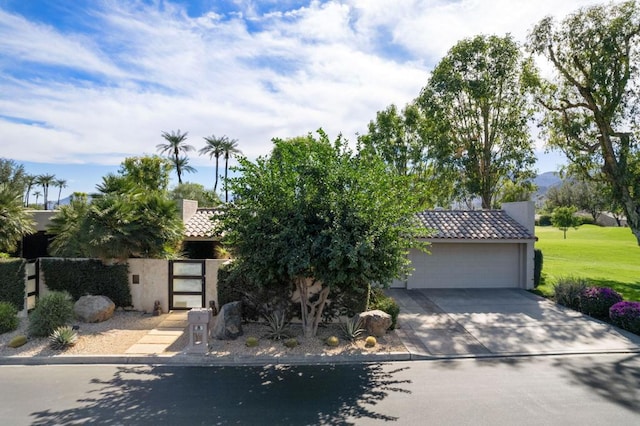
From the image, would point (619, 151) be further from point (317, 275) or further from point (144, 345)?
point (144, 345)

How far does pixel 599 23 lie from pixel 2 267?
24.8m

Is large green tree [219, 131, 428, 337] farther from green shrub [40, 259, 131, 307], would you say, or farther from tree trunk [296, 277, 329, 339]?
green shrub [40, 259, 131, 307]

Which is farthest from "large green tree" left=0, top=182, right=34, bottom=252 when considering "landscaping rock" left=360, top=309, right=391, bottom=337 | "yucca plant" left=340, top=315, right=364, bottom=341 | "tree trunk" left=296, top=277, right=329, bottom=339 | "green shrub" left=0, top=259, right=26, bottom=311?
"landscaping rock" left=360, top=309, right=391, bottom=337

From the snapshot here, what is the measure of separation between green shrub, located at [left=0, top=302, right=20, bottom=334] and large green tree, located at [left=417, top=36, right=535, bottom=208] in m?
23.1

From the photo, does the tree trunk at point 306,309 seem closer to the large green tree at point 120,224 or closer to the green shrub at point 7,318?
the large green tree at point 120,224

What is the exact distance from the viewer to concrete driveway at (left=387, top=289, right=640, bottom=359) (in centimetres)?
1030

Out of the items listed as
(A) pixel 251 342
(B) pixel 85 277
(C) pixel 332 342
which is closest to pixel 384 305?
(C) pixel 332 342

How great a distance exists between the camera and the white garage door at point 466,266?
1855 cm

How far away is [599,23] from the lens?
725 inches

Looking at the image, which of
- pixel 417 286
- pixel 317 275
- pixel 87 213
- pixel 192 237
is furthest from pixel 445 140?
pixel 87 213

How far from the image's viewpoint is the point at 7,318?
10.8 m

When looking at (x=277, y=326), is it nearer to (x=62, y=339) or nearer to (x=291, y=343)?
(x=291, y=343)

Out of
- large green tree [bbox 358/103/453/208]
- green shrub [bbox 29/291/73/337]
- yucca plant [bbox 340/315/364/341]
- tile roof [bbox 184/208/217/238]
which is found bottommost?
yucca plant [bbox 340/315/364/341]

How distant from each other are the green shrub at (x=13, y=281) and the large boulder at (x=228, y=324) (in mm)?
6176
